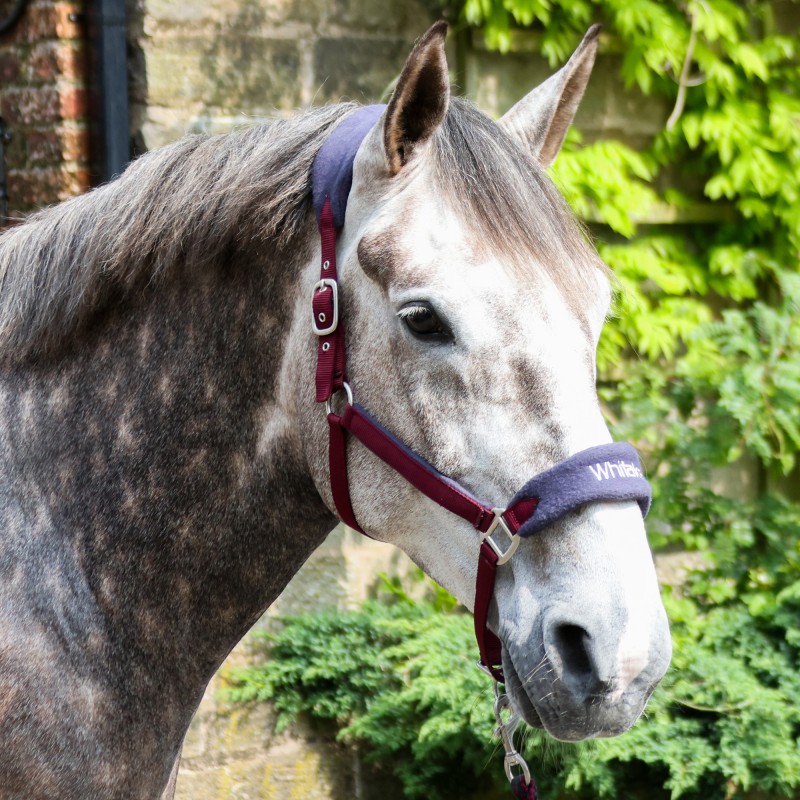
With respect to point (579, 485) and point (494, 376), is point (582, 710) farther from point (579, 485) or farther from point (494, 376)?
point (494, 376)

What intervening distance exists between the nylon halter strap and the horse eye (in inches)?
5.5

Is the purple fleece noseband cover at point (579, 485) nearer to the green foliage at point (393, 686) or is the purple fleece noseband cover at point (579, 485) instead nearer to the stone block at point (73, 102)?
the green foliage at point (393, 686)

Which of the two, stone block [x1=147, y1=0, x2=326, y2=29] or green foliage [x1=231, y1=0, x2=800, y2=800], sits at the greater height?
stone block [x1=147, y1=0, x2=326, y2=29]

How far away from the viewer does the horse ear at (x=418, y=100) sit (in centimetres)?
141

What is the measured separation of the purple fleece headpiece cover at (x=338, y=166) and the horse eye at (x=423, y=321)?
23cm

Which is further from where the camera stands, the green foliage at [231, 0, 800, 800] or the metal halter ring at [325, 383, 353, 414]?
the green foliage at [231, 0, 800, 800]

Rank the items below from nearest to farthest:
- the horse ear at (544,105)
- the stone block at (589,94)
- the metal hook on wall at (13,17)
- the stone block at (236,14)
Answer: the horse ear at (544,105) < the stone block at (236,14) < the metal hook on wall at (13,17) < the stone block at (589,94)

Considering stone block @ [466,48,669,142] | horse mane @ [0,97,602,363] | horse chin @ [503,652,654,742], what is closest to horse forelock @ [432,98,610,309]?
horse mane @ [0,97,602,363]

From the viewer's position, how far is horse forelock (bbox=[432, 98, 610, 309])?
4.84ft

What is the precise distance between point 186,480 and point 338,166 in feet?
1.95

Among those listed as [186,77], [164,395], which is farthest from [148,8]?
[164,395]

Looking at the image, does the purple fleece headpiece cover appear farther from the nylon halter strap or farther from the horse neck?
the horse neck

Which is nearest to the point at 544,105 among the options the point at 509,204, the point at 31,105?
the point at 509,204

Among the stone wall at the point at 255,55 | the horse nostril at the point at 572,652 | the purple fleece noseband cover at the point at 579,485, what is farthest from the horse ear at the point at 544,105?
the stone wall at the point at 255,55
